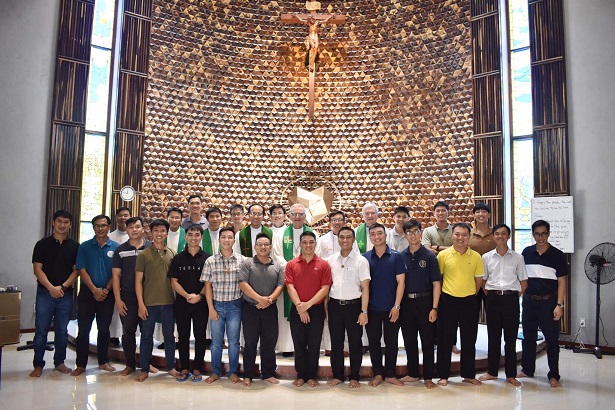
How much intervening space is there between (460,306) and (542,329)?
0.87 metres

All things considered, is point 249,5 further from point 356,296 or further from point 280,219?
point 356,296

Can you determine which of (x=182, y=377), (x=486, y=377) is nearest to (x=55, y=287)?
(x=182, y=377)

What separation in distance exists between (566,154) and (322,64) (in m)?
4.52

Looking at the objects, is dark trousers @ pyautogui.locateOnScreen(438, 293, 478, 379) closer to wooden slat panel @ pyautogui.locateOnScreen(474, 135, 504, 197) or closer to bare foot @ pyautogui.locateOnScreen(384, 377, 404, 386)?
bare foot @ pyautogui.locateOnScreen(384, 377, 404, 386)

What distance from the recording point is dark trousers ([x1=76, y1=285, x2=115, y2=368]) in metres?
4.94

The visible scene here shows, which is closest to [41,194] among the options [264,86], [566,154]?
[264,86]

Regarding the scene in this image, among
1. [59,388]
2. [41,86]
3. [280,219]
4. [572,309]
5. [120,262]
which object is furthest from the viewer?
[41,86]

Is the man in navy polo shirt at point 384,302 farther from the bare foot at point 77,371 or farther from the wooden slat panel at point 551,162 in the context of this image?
the wooden slat panel at point 551,162

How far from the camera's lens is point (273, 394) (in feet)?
14.3

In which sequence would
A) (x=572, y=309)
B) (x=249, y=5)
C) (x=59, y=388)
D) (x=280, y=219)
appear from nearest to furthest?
(x=59, y=388)
(x=280, y=219)
(x=572, y=309)
(x=249, y=5)

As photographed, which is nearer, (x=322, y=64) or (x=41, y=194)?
(x=41, y=194)

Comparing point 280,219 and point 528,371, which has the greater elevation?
point 280,219

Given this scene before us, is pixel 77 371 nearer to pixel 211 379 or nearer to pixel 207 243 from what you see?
pixel 211 379

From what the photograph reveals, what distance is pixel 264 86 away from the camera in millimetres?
9352
